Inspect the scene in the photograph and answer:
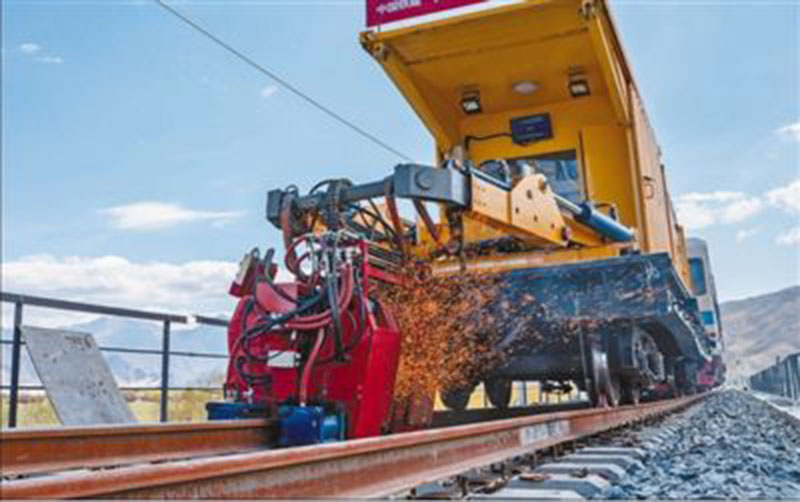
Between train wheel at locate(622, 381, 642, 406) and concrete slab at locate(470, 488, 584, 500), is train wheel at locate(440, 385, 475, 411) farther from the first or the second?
concrete slab at locate(470, 488, 584, 500)

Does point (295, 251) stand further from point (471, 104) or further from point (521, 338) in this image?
point (471, 104)

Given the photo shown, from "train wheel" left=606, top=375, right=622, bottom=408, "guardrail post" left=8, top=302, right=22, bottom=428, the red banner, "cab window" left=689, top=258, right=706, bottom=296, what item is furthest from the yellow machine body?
"cab window" left=689, top=258, right=706, bottom=296

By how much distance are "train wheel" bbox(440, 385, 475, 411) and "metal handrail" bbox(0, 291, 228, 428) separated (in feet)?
6.10

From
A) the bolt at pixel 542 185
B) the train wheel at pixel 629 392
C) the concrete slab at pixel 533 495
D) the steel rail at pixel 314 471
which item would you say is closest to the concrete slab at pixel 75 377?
the steel rail at pixel 314 471

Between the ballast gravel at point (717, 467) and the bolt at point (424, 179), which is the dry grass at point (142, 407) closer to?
the bolt at point (424, 179)

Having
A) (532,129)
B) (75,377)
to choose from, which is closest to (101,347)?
(75,377)

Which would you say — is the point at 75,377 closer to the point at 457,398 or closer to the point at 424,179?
the point at 424,179

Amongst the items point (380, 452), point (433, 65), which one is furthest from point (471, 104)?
point (380, 452)

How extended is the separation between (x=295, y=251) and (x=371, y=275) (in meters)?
0.46

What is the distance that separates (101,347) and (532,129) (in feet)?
13.4

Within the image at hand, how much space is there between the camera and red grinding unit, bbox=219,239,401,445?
3.29m

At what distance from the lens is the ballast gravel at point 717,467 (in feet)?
7.95

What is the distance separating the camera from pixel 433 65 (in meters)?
6.08

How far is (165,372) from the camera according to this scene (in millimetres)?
5715
